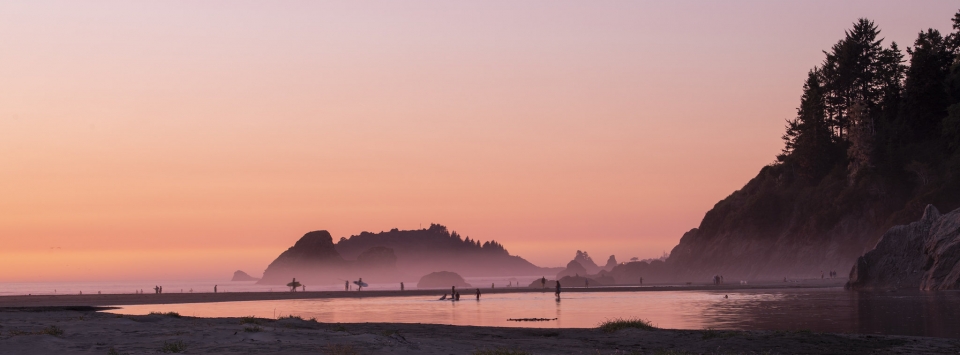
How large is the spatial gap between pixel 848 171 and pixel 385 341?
124m

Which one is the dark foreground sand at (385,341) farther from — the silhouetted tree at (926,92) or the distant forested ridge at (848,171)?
the silhouetted tree at (926,92)

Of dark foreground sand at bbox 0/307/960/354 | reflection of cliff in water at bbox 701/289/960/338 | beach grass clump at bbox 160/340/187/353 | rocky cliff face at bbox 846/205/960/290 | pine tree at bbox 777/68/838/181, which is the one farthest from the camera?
pine tree at bbox 777/68/838/181

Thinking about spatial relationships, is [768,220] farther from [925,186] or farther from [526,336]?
[526,336]

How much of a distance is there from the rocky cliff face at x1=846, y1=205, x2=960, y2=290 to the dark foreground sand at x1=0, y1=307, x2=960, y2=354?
49538 millimetres

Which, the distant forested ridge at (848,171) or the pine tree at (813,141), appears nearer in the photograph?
the distant forested ridge at (848,171)

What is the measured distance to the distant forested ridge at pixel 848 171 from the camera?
118312mm

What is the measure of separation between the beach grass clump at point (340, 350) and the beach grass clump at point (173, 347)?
3980 mm

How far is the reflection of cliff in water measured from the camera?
35500 mm

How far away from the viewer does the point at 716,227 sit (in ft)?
506

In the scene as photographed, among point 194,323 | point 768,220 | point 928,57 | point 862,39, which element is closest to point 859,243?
point 768,220

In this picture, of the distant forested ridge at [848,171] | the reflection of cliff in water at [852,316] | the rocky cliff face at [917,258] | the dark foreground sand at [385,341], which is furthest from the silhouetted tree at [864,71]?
the dark foreground sand at [385,341]

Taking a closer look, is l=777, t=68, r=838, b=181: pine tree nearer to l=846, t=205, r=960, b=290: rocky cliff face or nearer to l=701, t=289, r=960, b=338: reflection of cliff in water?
l=846, t=205, r=960, b=290: rocky cliff face

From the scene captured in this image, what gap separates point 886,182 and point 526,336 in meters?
105

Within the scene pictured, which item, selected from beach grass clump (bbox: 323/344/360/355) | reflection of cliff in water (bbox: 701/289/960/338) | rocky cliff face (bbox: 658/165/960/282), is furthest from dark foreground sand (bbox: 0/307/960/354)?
rocky cliff face (bbox: 658/165/960/282)
